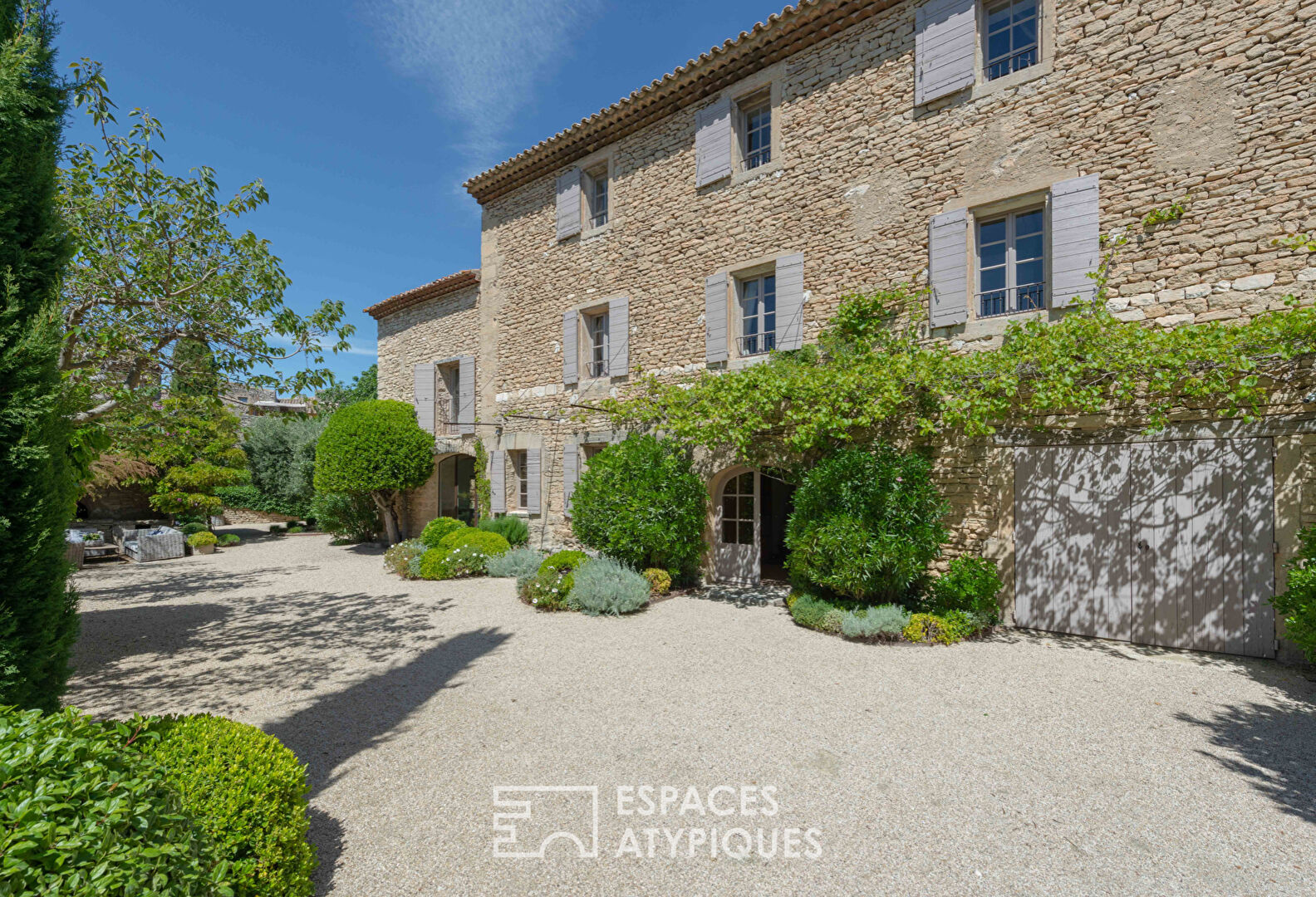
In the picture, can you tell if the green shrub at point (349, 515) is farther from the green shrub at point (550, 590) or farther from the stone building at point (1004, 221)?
the green shrub at point (550, 590)

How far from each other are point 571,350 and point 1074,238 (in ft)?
25.1

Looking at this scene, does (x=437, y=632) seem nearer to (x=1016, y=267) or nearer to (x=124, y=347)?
A: (x=124, y=347)

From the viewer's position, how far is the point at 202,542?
1414cm

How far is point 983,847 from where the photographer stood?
282 centimetres

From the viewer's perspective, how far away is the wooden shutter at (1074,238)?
618 cm

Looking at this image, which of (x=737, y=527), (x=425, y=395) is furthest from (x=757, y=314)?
(x=425, y=395)

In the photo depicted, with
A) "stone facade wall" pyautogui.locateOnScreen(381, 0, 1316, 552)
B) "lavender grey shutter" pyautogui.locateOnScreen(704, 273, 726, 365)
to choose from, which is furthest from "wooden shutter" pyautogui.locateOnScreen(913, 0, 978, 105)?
"lavender grey shutter" pyautogui.locateOnScreen(704, 273, 726, 365)

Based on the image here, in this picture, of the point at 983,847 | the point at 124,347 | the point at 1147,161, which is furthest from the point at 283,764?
the point at 1147,161

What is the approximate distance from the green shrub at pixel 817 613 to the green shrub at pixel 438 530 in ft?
22.2

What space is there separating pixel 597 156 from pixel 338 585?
8612mm

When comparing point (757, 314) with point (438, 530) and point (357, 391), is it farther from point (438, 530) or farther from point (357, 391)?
point (357, 391)

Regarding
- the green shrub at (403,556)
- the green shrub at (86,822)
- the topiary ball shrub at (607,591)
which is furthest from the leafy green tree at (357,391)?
the green shrub at (86,822)

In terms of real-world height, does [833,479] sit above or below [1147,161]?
below

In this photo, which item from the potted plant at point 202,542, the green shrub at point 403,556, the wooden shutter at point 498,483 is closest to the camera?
the green shrub at point 403,556
